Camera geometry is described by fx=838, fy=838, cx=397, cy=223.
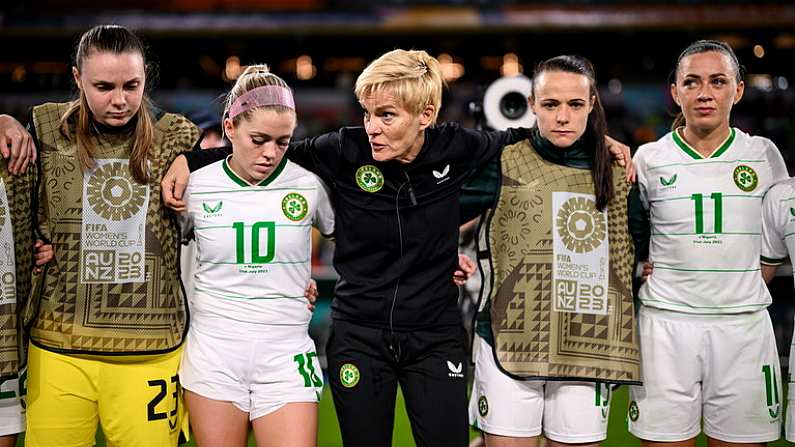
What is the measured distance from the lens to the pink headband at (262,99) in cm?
255

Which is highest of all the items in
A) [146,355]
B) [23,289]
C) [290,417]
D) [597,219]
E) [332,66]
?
[332,66]

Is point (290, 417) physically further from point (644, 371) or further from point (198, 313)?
point (644, 371)

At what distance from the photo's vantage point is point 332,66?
33.6 ft

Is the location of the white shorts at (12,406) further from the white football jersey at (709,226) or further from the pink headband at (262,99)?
the white football jersey at (709,226)

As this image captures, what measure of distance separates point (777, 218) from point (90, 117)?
230 centimetres

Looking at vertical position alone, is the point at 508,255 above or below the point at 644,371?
above

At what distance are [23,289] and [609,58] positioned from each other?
8301mm

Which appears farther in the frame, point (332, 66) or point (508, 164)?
point (332, 66)

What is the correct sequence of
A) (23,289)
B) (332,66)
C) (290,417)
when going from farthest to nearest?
(332,66), (23,289), (290,417)

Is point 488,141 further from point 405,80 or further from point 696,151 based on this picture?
point 696,151

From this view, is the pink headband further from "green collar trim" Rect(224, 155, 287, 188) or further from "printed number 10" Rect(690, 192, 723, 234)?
"printed number 10" Rect(690, 192, 723, 234)

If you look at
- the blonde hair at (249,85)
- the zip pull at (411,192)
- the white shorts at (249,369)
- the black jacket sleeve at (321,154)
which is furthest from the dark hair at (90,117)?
the zip pull at (411,192)

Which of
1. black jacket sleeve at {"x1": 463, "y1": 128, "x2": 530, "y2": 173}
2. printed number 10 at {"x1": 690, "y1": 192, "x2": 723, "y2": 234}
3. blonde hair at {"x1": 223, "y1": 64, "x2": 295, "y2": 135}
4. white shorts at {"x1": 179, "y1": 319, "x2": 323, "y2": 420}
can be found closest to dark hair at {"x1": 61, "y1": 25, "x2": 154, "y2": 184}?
blonde hair at {"x1": 223, "y1": 64, "x2": 295, "y2": 135}

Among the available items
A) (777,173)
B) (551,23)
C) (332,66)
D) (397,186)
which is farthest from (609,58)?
(397,186)
